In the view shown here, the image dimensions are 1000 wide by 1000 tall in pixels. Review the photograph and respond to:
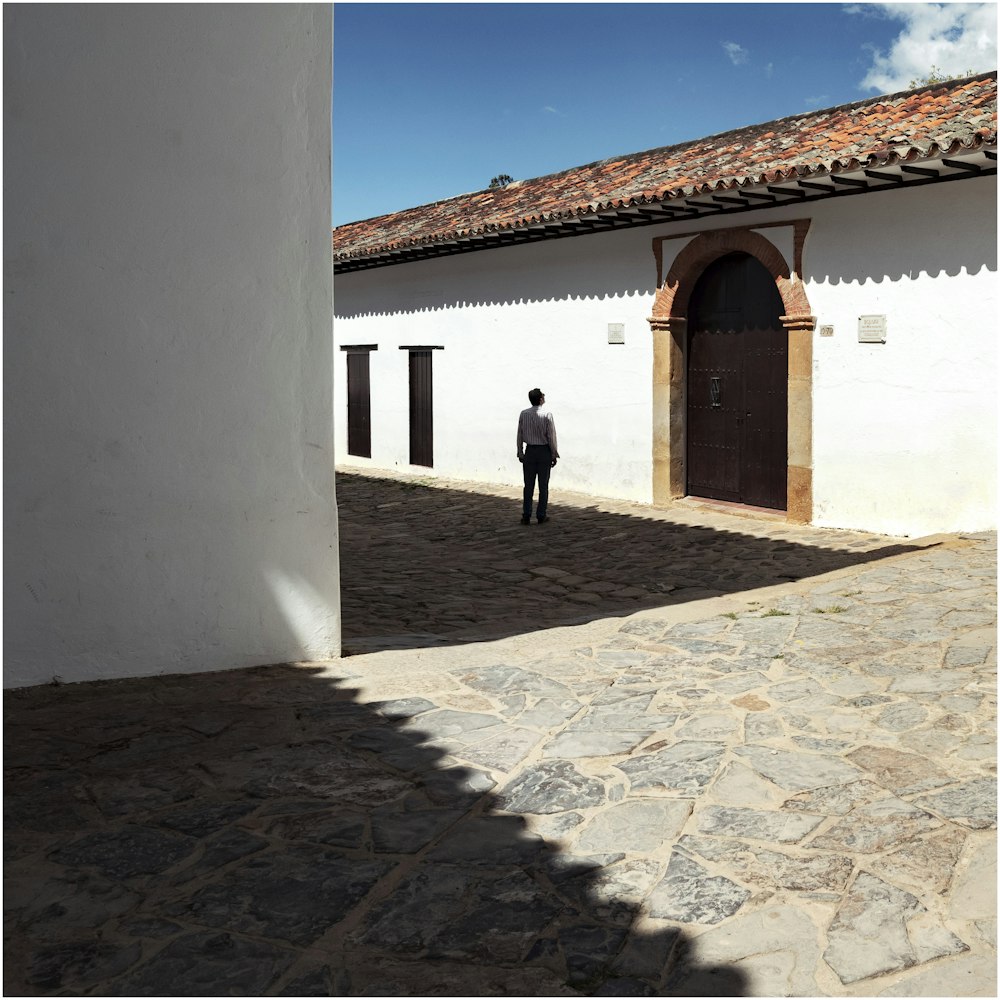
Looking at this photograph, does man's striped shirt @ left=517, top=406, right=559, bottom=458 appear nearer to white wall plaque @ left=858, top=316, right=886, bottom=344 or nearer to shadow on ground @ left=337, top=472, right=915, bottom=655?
shadow on ground @ left=337, top=472, right=915, bottom=655

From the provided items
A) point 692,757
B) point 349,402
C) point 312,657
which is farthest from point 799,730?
point 349,402

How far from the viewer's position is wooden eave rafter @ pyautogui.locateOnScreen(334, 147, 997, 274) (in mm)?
8695

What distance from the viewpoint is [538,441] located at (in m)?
10.6

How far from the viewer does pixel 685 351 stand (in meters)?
11.8

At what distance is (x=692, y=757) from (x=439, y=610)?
322 centimetres

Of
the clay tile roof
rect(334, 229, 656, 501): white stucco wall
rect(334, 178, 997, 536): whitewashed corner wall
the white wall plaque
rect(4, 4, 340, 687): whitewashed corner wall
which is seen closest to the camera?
rect(4, 4, 340, 687): whitewashed corner wall

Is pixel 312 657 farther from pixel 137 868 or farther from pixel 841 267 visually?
pixel 841 267

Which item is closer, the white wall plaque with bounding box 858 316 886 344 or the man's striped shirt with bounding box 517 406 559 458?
the white wall plaque with bounding box 858 316 886 344

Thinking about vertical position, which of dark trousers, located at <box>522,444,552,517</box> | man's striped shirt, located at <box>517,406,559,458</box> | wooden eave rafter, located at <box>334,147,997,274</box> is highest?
wooden eave rafter, located at <box>334,147,997,274</box>

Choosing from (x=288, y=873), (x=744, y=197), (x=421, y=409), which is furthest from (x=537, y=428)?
(x=288, y=873)

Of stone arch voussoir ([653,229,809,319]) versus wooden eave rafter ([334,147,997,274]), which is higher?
wooden eave rafter ([334,147,997,274])

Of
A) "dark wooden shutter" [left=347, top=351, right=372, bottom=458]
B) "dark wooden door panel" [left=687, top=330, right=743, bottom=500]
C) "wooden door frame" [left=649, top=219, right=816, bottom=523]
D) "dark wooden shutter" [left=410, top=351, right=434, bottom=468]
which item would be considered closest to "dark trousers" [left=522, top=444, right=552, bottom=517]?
"wooden door frame" [left=649, top=219, right=816, bottom=523]

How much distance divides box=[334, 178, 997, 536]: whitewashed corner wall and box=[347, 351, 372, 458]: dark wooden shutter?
1968 millimetres

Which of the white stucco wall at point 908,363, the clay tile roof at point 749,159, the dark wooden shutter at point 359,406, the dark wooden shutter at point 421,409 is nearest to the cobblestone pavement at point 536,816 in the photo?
the white stucco wall at point 908,363
